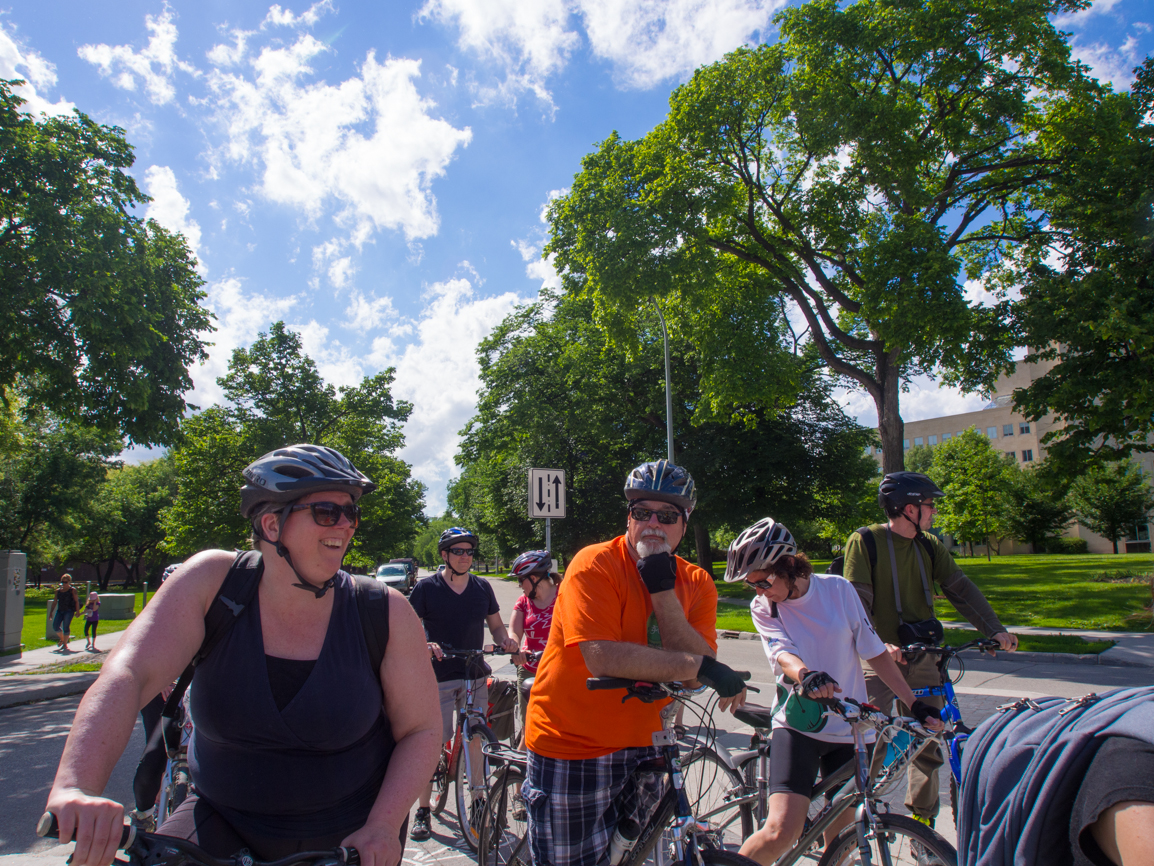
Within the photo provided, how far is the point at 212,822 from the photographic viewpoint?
195 centimetres

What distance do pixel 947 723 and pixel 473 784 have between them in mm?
2778

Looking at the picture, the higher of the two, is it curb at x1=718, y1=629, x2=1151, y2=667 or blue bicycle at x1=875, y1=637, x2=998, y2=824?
blue bicycle at x1=875, y1=637, x2=998, y2=824

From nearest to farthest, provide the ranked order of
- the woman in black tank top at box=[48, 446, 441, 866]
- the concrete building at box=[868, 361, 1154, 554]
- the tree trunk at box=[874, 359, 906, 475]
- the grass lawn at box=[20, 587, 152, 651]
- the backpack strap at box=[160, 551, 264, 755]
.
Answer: the woman in black tank top at box=[48, 446, 441, 866] < the backpack strap at box=[160, 551, 264, 755] < the tree trunk at box=[874, 359, 906, 475] < the grass lawn at box=[20, 587, 152, 651] < the concrete building at box=[868, 361, 1154, 554]

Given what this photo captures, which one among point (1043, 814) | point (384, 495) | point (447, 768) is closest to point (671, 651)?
point (1043, 814)

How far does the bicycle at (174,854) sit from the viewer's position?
1546 mm

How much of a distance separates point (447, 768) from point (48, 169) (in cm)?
1337

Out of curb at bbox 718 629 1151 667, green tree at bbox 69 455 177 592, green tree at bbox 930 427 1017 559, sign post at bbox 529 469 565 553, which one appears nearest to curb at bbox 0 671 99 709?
sign post at bbox 529 469 565 553

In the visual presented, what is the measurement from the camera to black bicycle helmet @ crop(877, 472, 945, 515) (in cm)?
410

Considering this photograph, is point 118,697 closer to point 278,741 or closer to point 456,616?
point 278,741

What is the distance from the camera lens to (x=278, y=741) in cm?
195

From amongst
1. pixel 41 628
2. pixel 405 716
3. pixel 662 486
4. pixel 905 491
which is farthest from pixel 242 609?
pixel 41 628

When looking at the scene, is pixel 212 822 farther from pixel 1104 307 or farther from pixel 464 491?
pixel 464 491

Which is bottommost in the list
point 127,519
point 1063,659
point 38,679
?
point 38,679

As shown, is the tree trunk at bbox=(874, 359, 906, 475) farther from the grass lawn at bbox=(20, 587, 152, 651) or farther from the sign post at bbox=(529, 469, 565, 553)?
the grass lawn at bbox=(20, 587, 152, 651)
